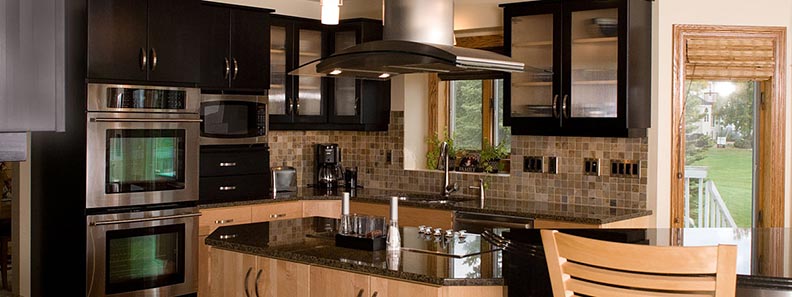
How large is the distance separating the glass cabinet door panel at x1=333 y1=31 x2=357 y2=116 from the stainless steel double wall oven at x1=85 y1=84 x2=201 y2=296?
141 cm

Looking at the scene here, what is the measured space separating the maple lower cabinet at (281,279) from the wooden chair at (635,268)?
137cm

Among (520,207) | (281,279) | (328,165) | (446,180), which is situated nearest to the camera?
(281,279)

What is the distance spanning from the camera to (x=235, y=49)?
623 cm

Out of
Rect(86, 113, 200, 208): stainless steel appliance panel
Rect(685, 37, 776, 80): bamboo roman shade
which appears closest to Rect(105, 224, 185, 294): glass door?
Rect(86, 113, 200, 208): stainless steel appliance panel

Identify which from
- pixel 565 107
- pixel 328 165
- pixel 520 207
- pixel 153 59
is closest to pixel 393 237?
pixel 520 207

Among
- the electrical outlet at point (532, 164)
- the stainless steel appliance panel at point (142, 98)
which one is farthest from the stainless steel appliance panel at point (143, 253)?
the electrical outlet at point (532, 164)

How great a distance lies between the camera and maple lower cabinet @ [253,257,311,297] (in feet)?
12.1

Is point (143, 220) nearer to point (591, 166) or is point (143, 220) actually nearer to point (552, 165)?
point (552, 165)

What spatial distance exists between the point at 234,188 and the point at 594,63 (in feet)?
8.71

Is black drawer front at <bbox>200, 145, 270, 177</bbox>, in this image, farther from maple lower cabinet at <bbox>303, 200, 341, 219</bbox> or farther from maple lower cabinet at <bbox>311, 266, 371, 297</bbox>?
maple lower cabinet at <bbox>311, 266, 371, 297</bbox>

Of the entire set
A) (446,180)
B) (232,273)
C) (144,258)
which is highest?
(446,180)

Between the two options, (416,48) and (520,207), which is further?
(520,207)

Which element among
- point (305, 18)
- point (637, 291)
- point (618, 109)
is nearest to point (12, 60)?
point (637, 291)

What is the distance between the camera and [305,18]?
22.1ft
